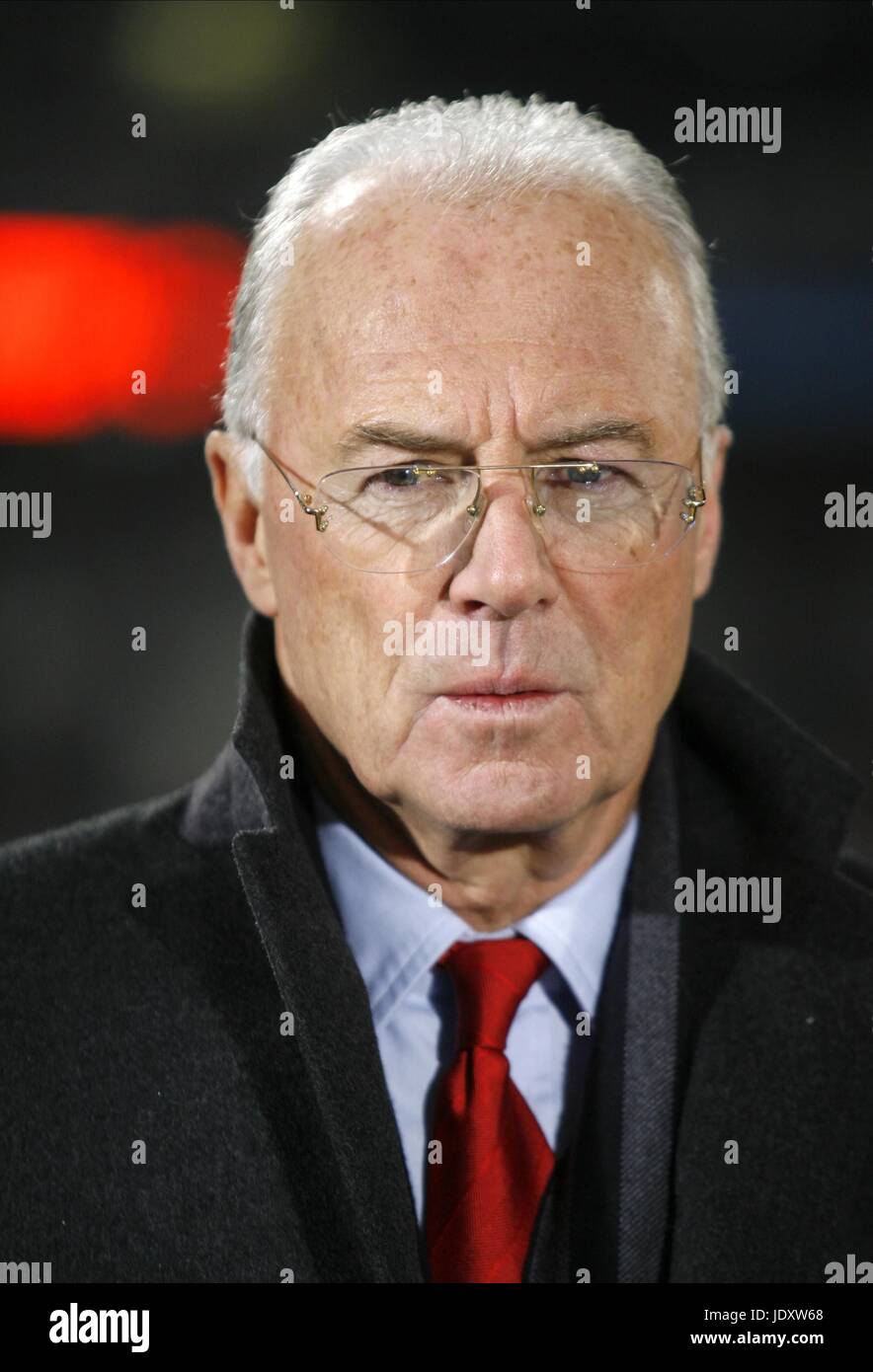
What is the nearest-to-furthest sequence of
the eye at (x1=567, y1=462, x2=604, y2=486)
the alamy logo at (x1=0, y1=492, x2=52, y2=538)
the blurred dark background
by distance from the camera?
1. the eye at (x1=567, y1=462, x2=604, y2=486)
2. the blurred dark background
3. the alamy logo at (x1=0, y1=492, x2=52, y2=538)

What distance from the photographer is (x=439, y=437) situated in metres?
1.22

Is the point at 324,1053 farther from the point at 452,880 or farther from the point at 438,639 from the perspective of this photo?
the point at 438,639

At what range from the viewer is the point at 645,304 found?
129cm

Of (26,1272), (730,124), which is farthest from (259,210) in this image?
(26,1272)

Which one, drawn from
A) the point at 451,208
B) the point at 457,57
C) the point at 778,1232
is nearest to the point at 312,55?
the point at 457,57

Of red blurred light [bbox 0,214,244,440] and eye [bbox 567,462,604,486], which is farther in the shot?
red blurred light [bbox 0,214,244,440]

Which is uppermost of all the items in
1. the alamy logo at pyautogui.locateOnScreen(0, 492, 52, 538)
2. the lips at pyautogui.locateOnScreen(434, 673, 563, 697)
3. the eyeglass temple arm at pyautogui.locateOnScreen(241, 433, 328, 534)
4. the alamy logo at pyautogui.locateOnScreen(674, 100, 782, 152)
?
the alamy logo at pyautogui.locateOnScreen(674, 100, 782, 152)

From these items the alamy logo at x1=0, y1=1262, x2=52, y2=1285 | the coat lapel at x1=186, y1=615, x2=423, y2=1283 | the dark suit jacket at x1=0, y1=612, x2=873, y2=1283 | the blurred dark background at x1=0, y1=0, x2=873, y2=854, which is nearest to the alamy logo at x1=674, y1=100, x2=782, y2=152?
the blurred dark background at x1=0, y1=0, x2=873, y2=854

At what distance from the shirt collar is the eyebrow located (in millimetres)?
361

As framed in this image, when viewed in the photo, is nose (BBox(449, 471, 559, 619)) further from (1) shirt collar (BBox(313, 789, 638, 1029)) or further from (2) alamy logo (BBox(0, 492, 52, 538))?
(2) alamy logo (BBox(0, 492, 52, 538))

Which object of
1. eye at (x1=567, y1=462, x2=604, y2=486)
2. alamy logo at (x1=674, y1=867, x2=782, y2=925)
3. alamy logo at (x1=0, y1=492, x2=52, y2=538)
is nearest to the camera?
eye at (x1=567, y1=462, x2=604, y2=486)

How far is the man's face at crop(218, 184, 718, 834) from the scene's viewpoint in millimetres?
1210

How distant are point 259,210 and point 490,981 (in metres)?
1.14

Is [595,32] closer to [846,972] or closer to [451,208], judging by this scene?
[451,208]
